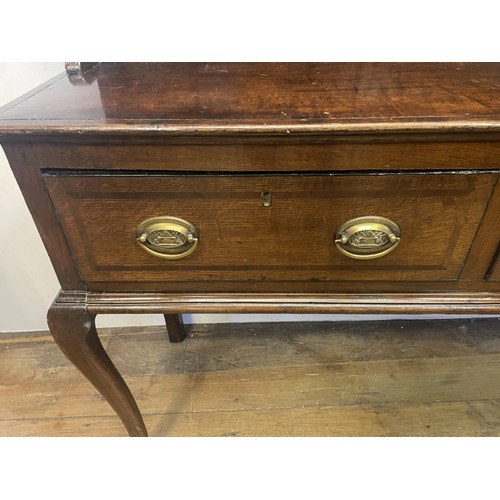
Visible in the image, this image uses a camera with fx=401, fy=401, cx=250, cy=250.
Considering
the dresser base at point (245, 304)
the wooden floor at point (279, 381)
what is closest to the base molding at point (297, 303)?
the dresser base at point (245, 304)

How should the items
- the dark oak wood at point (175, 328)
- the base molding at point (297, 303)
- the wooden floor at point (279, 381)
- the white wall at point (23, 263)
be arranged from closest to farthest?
the base molding at point (297, 303) < the white wall at point (23, 263) < the wooden floor at point (279, 381) < the dark oak wood at point (175, 328)

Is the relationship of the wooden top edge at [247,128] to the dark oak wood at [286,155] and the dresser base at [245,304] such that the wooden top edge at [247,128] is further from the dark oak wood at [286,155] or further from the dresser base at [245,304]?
the dresser base at [245,304]

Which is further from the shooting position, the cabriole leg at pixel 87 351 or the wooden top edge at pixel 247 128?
the cabriole leg at pixel 87 351

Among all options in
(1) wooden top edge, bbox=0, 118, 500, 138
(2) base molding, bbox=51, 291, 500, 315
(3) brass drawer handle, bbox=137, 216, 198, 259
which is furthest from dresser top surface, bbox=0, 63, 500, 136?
(2) base molding, bbox=51, 291, 500, 315

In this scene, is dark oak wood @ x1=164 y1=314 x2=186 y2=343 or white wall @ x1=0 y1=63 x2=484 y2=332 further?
dark oak wood @ x1=164 y1=314 x2=186 y2=343

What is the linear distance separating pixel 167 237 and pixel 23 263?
79 centimetres

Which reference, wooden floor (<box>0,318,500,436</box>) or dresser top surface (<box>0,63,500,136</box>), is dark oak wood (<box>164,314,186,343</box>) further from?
dresser top surface (<box>0,63,500,136</box>)

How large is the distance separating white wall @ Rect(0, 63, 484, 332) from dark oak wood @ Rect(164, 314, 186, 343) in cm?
6

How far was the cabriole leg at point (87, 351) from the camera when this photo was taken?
0.60 meters

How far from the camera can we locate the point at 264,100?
1.61 ft

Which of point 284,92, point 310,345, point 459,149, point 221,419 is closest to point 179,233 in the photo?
point 284,92

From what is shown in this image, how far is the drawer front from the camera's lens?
0.49 meters

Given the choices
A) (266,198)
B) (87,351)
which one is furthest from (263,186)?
(87,351)

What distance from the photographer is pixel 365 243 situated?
20.8 inches
